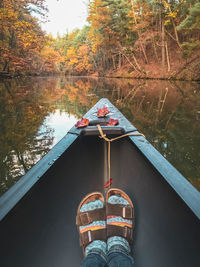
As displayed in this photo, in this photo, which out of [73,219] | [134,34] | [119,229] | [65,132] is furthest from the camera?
[134,34]

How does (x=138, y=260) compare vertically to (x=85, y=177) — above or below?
below

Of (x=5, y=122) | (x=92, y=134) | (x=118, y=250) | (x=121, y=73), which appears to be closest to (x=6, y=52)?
(x=5, y=122)

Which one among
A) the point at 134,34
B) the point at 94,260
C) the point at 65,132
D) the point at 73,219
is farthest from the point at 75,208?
the point at 134,34

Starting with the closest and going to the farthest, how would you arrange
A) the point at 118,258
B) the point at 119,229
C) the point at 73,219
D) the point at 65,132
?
1. the point at 118,258
2. the point at 119,229
3. the point at 73,219
4. the point at 65,132

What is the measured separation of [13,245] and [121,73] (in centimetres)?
2276

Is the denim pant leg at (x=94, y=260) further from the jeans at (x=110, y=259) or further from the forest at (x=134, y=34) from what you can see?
the forest at (x=134, y=34)

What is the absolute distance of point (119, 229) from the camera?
0.88 meters

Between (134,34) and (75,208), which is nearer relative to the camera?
(75,208)

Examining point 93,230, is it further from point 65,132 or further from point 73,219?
point 65,132

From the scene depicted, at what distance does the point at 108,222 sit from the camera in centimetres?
91

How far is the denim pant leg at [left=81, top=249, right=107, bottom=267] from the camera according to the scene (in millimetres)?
711

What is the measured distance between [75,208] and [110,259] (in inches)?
18.1

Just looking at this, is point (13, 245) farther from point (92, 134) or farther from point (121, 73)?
point (121, 73)

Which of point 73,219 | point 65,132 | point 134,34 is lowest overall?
point 73,219
